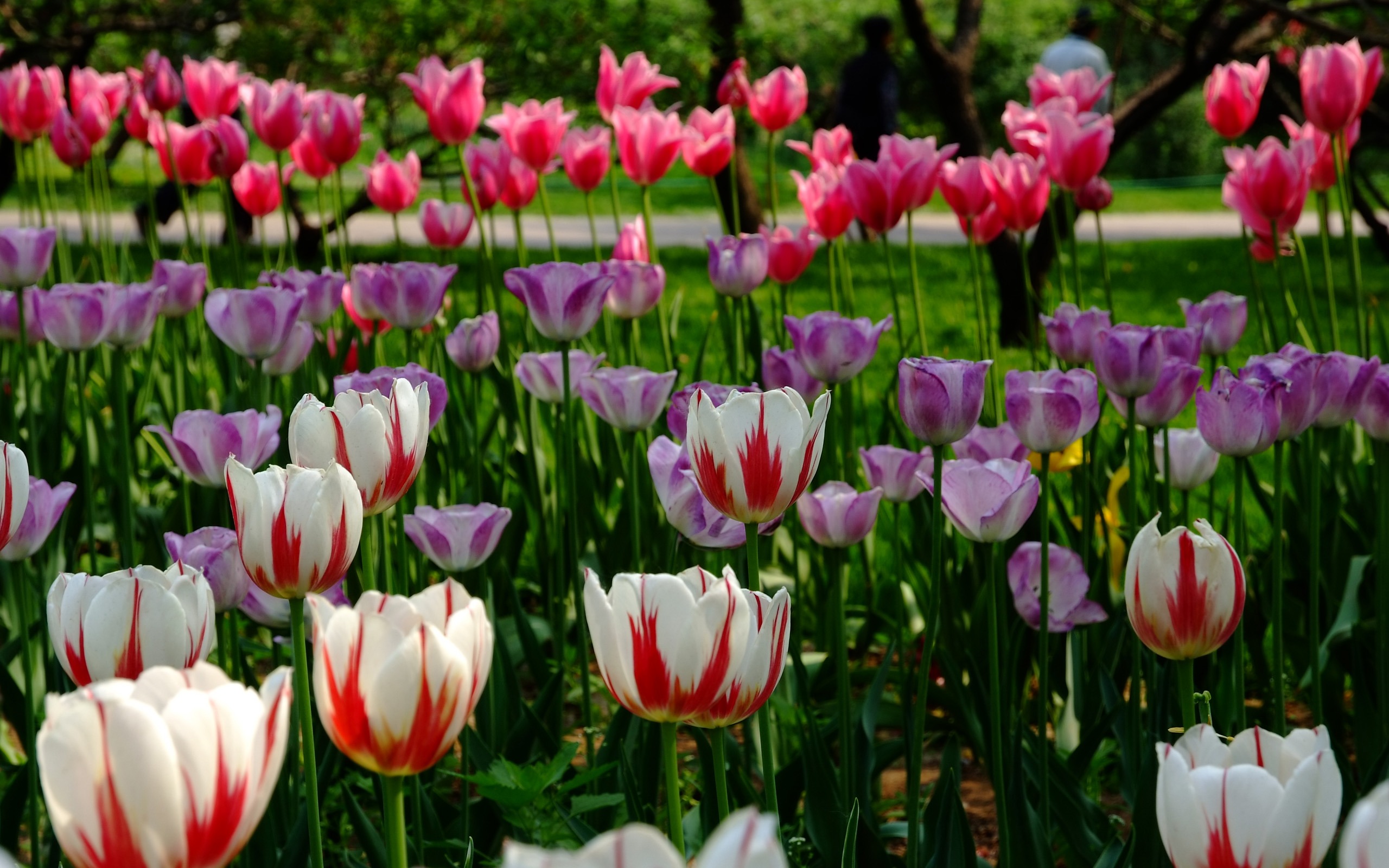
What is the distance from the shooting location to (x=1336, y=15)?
798cm

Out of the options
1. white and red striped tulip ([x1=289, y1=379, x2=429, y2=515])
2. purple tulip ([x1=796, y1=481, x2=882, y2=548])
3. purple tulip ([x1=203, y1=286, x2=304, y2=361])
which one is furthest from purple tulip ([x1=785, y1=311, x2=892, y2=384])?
white and red striped tulip ([x1=289, y1=379, x2=429, y2=515])

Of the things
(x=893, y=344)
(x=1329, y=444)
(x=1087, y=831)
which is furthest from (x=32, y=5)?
(x=1087, y=831)

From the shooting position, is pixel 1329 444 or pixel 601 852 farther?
pixel 1329 444

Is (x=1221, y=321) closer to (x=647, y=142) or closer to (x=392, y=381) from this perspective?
(x=647, y=142)

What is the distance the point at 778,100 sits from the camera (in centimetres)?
324

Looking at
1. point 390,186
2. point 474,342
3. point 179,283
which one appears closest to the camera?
point 474,342

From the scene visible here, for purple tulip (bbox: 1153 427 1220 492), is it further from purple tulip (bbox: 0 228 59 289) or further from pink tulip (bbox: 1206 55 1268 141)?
purple tulip (bbox: 0 228 59 289)

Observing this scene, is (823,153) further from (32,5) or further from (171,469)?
Result: (32,5)

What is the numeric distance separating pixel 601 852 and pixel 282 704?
0.26 meters

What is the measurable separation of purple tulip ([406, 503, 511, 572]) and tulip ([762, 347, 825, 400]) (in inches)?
20.0

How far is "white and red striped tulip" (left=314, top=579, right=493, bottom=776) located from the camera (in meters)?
0.73

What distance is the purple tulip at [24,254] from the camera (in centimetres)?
240

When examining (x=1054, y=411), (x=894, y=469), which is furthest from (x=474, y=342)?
(x=1054, y=411)

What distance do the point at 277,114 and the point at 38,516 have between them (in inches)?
68.9
